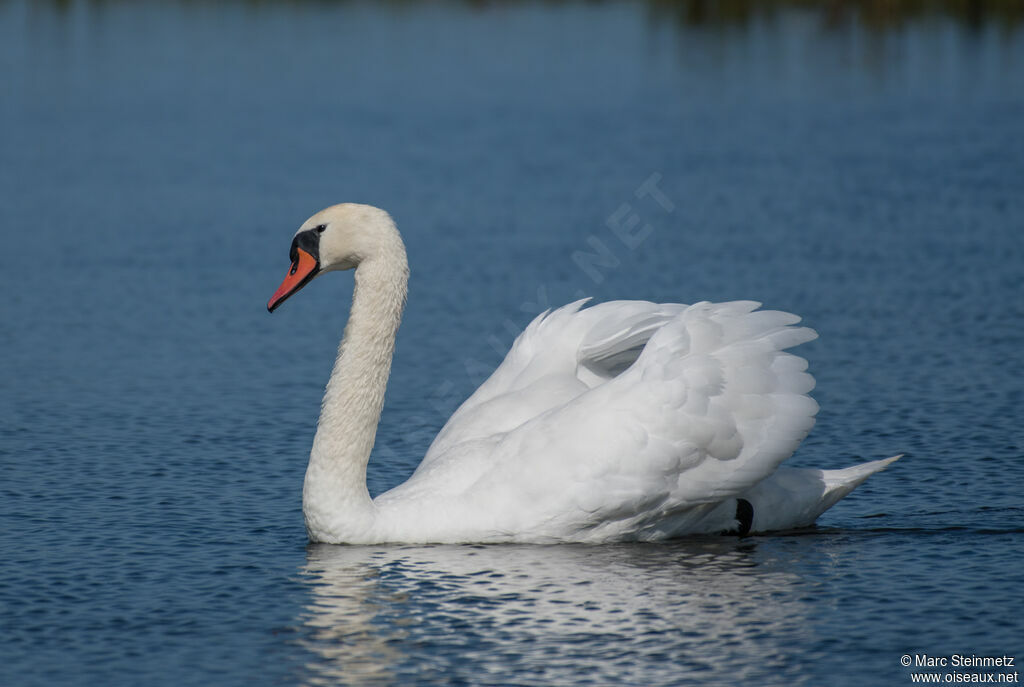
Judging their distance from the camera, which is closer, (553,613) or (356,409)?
(553,613)

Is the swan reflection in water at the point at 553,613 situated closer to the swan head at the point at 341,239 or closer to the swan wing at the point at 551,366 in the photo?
the swan wing at the point at 551,366

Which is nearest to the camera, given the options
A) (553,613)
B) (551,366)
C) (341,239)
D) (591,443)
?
(553,613)

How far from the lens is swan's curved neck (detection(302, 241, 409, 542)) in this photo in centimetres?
823

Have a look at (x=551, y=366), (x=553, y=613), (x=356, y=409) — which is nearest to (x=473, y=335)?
(x=551, y=366)

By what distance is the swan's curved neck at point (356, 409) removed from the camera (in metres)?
8.23

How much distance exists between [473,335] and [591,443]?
5326 mm

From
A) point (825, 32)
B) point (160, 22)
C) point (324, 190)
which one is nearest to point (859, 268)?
point (324, 190)

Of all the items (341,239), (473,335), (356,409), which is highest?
(341,239)

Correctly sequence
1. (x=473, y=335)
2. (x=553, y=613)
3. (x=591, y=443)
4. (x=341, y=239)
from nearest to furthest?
(x=553, y=613) → (x=591, y=443) → (x=341, y=239) → (x=473, y=335)

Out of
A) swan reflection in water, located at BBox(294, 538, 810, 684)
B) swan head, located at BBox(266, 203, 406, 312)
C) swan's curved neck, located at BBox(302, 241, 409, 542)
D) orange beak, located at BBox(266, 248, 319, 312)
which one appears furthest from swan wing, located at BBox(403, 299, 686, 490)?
orange beak, located at BBox(266, 248, 319, 312)

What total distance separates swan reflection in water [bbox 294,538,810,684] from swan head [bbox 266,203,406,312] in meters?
1.50

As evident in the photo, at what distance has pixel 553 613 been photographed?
7203mm

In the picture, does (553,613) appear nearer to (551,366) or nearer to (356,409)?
(356,409)

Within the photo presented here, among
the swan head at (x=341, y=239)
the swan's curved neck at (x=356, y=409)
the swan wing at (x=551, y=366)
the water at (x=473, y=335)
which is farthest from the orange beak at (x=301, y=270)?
the water at (x=473, y=335)
